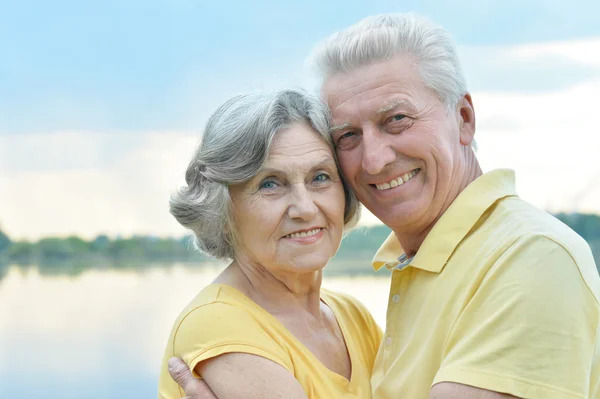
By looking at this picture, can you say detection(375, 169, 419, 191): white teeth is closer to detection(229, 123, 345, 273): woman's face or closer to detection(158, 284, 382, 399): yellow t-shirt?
detection(229, 123, 345, 273): woman's face

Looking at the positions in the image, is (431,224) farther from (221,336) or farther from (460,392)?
(221,336)

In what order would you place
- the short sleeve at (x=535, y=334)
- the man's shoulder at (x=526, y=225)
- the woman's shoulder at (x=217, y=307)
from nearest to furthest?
the short sleeve at (x=535, y=334), the man's shoulder at (x=526, y=225), the woman's shoulder at (x=217, y=307)

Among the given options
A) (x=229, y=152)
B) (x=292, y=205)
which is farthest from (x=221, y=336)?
(x=229, y=152)

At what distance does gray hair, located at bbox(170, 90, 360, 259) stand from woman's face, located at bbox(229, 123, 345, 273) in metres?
0.04

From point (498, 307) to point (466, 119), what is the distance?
0.85 m

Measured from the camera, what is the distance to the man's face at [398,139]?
91.7 inches

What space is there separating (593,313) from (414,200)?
72 cm

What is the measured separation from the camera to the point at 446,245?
224cm

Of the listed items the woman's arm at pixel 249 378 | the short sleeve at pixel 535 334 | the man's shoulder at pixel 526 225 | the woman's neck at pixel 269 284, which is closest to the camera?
the short sleeve at pixel 535 334

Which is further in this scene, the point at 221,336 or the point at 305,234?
the point at 305,234

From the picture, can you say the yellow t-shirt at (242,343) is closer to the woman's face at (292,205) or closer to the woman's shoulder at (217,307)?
the woman's shoulder at (217,307)

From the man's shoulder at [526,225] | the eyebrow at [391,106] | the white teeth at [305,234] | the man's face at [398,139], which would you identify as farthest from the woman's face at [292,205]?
the man's shoulder at [526,225]

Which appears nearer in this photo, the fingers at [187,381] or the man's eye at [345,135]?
the fingers at [187,381]

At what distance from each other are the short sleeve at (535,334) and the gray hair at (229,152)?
0.83 meters
